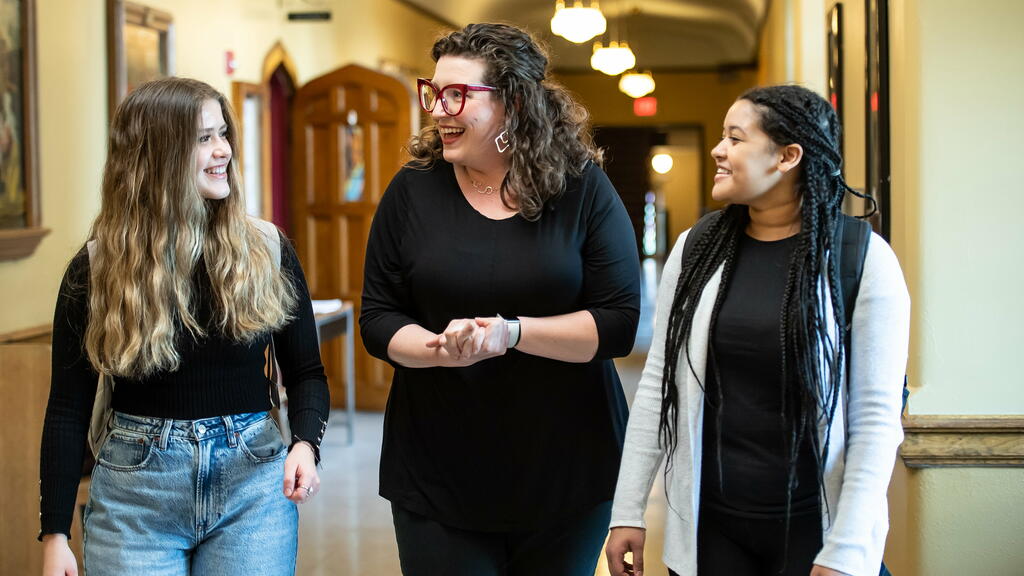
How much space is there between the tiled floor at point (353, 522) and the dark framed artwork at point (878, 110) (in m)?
1.69

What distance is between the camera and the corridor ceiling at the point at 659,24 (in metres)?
13.4

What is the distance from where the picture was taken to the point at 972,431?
9.88 ft

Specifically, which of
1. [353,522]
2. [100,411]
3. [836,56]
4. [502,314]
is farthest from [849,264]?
[836,56]

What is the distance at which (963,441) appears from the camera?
3.02 m

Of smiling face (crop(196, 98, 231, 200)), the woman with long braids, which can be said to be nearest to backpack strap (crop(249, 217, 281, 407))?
smiling face (crop(196, 98, 231, 200))

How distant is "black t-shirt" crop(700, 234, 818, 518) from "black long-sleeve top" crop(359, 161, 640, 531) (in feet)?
0.88

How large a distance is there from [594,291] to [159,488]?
2.88 feet

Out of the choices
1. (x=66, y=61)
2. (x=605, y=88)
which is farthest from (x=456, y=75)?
(x=605, y=88)

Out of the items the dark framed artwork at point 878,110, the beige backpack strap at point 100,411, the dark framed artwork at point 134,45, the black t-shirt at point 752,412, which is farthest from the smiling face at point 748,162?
the dark framed artwork at point 134,45

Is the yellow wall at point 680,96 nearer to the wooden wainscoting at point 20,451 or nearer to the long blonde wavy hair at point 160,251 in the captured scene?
the wooden wainscoting at point 20,451

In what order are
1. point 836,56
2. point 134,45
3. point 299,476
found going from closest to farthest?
point 299,476 → point 836,56 → point 134,45

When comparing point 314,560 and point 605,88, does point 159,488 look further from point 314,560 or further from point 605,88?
point 605,88

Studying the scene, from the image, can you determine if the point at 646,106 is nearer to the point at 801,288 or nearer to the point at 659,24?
the point at 659,24

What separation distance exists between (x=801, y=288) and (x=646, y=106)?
17233 mm
